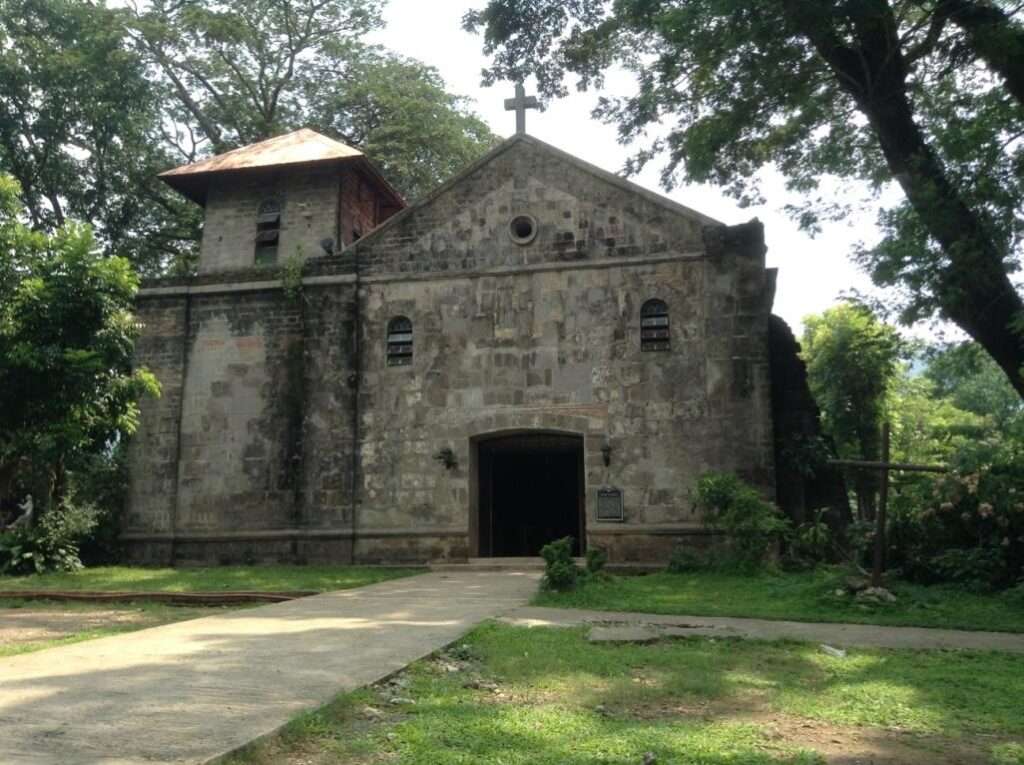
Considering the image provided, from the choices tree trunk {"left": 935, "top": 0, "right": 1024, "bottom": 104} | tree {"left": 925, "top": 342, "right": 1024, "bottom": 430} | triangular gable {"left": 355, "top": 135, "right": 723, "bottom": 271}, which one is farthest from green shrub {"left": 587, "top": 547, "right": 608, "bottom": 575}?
tree {"left": 925, "top": 342, "right": 1024, "bottom": 430}

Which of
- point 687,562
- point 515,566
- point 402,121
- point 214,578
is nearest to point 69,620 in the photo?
point 214,578

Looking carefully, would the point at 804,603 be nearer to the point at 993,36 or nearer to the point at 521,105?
the point at 993,36

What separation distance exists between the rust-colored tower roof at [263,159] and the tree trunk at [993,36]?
11755mm

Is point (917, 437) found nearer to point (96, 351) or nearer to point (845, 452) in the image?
point (845, 452)

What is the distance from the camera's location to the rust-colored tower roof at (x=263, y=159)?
741 inches

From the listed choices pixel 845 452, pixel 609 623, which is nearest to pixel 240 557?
pixel 609 623

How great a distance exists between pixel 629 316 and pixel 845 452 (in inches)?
616

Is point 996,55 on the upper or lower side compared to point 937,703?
upper

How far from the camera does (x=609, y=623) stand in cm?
820

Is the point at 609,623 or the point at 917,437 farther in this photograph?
the point at 917,437

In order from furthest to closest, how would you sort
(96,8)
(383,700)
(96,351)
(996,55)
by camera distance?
1. (96,8)
2. (96,351)
3. (996,55)
4. (383,700)

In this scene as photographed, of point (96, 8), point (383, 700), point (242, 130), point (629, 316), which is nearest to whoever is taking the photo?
point (383, 700)

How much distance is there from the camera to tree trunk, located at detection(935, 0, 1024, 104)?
10.3m

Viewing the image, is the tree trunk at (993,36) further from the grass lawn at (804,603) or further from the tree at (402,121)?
the tree at (402,121)
